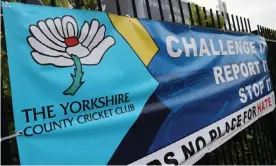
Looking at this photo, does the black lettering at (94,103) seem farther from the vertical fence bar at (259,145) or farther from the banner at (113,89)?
the vertical fence bar at (259,145)

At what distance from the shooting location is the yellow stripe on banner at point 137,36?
2.26 metres

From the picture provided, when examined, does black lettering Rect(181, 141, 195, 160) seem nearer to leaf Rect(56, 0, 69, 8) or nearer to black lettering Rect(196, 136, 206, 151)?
black lettering Rect(196, 136, 206, 151)

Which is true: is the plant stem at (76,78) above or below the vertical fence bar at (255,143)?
above

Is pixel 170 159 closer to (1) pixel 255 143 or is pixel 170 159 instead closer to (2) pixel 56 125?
(2) pixel 56 125

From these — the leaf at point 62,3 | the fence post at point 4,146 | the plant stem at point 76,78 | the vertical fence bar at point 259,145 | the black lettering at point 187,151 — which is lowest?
the vertical fence bar at point 259,145

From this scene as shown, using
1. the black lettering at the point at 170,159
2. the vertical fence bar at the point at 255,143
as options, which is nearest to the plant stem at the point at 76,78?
the black lettering at the point at 170,159

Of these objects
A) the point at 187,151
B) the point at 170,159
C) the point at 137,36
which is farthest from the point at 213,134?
the point at 137,36

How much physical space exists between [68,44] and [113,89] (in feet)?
1.37

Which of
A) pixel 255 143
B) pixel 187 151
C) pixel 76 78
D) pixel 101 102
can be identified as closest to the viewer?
pixel 76 78

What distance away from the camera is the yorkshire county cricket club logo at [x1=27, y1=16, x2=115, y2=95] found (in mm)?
1743

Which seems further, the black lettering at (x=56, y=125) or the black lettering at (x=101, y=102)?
the black lettering at (x=101, y=102)

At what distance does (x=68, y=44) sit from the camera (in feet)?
6.17

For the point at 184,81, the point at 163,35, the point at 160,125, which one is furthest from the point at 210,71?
the point at 160,125

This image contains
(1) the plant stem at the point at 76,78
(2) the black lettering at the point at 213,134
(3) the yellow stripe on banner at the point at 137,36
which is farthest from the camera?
(2) the black lettering at the point at 213,134
